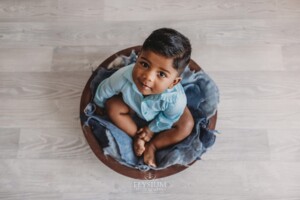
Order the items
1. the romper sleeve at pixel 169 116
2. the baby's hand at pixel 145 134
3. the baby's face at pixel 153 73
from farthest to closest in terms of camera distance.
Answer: the baby's hand at pixel 145 134 → the romper sleeve at pixel 169 116 → the baby's face at pixel 153 73

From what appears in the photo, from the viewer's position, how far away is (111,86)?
2.78ft

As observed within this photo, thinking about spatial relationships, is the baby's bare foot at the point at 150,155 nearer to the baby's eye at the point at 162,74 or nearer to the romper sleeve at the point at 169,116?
the romper sleeve at the point at 169,116

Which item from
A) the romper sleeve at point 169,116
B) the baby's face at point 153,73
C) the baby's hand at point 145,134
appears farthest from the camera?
the baby's hand at point 145,134

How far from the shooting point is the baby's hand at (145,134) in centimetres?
94

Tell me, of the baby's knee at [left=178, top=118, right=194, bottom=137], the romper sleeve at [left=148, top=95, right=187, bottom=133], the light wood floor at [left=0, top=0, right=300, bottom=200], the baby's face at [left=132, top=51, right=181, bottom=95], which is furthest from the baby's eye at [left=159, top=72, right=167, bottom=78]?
the light wood floor at [left=0, top=0, right=300, bottom=200]

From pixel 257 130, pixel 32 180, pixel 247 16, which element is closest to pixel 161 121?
pixel 257 130

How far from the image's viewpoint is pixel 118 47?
44.8 inches

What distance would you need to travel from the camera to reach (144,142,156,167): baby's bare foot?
0.90 m

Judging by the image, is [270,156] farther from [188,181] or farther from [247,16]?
[247,16]

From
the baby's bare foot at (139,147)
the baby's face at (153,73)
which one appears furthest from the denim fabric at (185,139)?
the baby's face at (153,73)

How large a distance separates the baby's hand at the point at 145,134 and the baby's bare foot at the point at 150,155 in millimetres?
19

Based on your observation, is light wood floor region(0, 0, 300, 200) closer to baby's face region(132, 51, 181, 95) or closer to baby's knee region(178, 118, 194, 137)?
baby's knee region(178, 118, 194, 137)

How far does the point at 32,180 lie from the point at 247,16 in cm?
95

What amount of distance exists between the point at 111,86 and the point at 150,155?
236 millimetres
